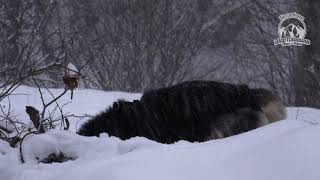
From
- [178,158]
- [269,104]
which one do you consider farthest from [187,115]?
[178,158]

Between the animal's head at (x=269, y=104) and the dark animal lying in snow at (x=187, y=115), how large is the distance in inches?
0.4

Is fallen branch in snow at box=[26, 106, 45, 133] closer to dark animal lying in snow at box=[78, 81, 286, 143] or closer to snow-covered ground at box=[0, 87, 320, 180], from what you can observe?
snow-covered ground at box=[0, 87, 320, 180]

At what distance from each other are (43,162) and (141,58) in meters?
11.0

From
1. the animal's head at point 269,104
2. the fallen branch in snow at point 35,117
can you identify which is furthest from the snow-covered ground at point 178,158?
the animal's head at point 269,104

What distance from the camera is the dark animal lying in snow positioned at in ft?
15.1

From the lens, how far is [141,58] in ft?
44.4

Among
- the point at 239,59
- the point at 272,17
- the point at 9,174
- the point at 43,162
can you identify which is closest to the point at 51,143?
the point at 43,162

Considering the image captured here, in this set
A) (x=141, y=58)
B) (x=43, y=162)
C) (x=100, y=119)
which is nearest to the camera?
(x=43, y=162)

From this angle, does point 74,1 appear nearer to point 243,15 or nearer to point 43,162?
point 243,15

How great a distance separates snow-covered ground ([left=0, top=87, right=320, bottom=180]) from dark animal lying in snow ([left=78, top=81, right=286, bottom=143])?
193 cm

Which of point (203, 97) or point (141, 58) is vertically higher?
point (203, 97)

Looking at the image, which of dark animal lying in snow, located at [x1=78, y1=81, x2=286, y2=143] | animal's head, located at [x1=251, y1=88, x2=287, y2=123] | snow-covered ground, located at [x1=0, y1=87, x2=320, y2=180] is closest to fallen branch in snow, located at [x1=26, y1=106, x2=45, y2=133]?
snow-covered ground, located at [x1=0, y1=87, x2=320, y2=180]

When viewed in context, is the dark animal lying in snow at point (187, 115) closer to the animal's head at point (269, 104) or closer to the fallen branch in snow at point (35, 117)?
the animal's head at point (269, 104)

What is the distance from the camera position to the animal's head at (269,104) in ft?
16.0
